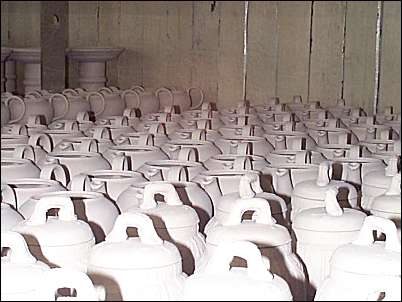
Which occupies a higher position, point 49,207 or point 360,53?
point 360,53

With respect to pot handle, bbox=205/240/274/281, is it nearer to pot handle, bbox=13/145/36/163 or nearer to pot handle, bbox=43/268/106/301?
pot handle, bbox=43/268/106/301

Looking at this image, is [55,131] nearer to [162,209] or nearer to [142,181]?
[142,181]

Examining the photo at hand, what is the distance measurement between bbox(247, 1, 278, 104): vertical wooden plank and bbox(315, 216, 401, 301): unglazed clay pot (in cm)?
273

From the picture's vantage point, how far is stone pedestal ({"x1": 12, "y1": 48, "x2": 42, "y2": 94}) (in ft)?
12.8

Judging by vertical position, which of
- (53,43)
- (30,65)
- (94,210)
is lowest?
(94,210)

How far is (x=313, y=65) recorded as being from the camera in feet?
11.3

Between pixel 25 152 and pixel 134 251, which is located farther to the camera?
pixel 25 152

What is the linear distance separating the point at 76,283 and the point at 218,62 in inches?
113

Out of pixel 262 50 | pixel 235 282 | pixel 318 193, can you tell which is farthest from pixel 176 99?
pixel 235 282

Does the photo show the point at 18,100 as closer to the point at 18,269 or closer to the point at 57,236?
the point at 57,236

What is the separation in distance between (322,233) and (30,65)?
320cm

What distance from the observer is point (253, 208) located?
88cm

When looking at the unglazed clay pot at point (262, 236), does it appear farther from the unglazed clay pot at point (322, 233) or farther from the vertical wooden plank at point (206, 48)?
the vertical wooden plank at point (206, 48)

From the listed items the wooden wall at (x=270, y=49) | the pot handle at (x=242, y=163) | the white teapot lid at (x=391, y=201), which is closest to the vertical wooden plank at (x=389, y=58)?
the wooden wall at (x=270, y=49)
